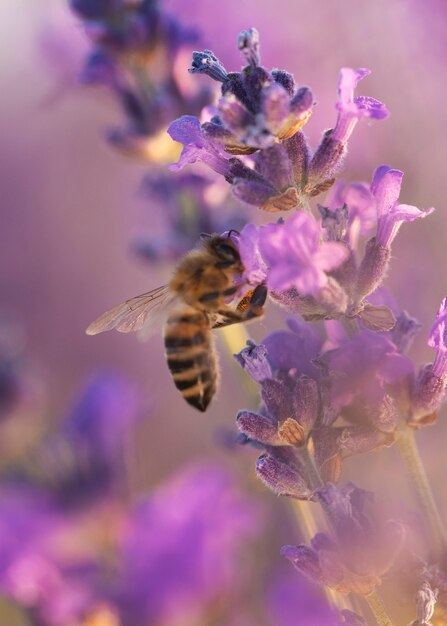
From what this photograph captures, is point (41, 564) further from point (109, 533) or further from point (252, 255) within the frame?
point (252, 255)

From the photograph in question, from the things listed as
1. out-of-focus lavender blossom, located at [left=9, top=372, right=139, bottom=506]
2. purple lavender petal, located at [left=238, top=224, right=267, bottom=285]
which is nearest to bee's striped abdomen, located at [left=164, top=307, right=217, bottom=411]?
purple lavender petal, located at [left=238, top=224, right=267, bottom=285]

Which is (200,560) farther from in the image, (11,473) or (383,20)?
(383,20)

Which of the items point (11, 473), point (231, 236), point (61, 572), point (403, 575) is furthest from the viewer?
point (11, 473)

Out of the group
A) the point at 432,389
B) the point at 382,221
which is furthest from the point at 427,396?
the point at 382,221

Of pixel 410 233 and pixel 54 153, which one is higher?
pixel 54 153

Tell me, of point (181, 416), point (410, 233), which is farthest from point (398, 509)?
point (181, 416)

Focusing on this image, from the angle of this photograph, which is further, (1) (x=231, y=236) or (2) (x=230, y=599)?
(2) (x=230, y=599)

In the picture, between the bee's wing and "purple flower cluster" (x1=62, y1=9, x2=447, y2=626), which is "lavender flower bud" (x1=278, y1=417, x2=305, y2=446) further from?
the bee's wing

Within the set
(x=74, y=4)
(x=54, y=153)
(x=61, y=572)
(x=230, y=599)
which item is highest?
(x=54, y=153)
